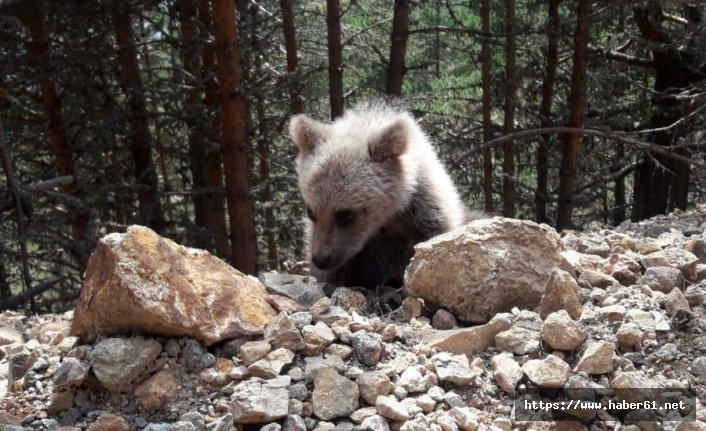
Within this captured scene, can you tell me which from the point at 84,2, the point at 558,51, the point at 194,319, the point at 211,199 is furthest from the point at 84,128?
the point at 558,51

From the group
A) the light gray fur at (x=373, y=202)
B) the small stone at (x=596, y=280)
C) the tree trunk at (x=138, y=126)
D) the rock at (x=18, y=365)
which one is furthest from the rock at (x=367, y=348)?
the tree trunk at (x=138, y=126)

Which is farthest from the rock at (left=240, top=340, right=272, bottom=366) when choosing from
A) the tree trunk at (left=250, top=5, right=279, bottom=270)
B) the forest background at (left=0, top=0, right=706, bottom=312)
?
the tree trunk at (left=250, top=5, right=279, bottom=270)

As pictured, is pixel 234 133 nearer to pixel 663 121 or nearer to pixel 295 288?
pixel 295 288

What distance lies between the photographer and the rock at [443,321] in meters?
3.34

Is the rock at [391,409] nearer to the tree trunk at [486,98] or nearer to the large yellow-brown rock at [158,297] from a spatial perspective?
the large yellow-brown rock at [158,297]

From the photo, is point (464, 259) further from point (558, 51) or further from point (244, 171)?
point (558, 51)

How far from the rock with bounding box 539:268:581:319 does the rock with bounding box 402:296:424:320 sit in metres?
0.63

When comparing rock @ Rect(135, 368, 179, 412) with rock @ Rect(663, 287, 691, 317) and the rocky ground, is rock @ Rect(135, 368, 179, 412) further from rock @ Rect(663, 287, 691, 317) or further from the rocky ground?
rock @ Rect(663, 287, 691, 317)

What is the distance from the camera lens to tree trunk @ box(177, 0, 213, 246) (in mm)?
10250

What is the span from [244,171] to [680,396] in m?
7.68

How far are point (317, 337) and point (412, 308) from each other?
81 centimetres

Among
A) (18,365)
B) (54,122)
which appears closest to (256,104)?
(54,122)

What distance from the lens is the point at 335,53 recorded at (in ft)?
37.6

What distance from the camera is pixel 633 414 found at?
2488 mm
